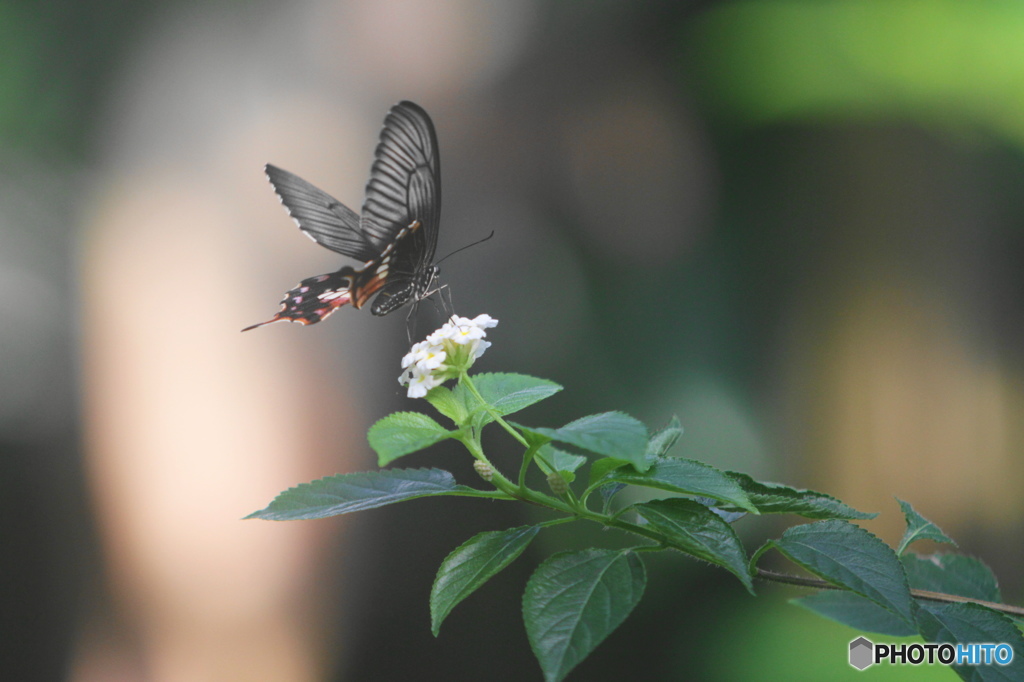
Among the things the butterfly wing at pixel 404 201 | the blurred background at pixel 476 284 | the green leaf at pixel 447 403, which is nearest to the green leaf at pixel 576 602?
the green leaf at pixel 447 403

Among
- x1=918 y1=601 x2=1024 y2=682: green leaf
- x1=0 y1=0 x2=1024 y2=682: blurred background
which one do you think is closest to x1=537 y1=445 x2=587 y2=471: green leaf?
x1=918 y1=601 x2=1024 y2=682: green leaf

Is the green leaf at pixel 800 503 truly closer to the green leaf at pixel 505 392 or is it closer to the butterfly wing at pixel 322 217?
the green leaf at pixel 505 392

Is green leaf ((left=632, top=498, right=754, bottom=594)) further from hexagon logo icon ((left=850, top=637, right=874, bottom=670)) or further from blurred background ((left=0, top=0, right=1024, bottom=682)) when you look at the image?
blurred background ((left=0, top=0, right=1024, bottom=682))

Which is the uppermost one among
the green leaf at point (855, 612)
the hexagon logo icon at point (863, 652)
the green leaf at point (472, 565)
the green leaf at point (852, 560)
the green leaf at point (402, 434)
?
the green leaf at point (402, 434)

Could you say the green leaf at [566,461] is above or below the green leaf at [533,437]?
below

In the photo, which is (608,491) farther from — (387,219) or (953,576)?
(387,219)

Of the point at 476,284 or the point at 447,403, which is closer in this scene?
the point at 447,403

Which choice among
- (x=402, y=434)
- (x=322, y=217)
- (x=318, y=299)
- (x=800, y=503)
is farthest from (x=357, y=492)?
(x=322, y=217)
